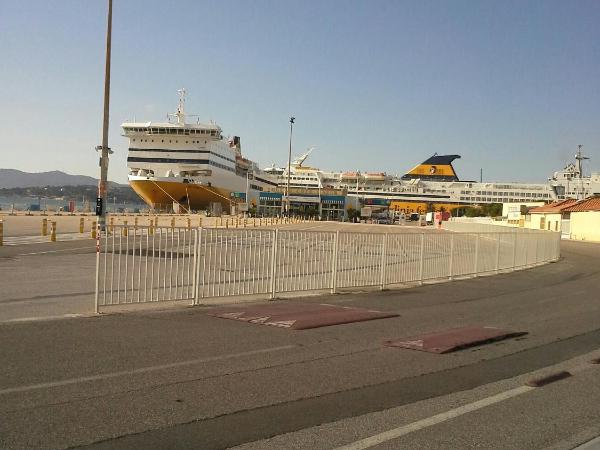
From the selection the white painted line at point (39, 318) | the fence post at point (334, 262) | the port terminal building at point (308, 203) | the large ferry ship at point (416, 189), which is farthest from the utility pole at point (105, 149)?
the large ferry ship at point (416, 189)

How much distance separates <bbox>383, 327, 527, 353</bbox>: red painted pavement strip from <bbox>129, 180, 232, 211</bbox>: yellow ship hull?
74061mm

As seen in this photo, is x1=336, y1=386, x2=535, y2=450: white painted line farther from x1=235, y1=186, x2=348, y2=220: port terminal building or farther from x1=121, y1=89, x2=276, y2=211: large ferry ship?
x1=235, y1=186, x2=348, y2=220: port terminal building

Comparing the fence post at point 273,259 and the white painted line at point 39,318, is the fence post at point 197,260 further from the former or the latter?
the white painted line at point 39,318

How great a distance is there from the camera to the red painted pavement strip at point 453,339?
8267 mm

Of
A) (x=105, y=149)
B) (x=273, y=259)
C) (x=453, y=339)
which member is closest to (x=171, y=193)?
(x=105, y=149)

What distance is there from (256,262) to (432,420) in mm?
7390

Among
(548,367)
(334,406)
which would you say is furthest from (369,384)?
(548,367)

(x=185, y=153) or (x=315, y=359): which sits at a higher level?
(x=185, y=153)

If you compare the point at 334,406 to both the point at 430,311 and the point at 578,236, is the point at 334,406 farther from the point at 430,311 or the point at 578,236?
the point at 578,236

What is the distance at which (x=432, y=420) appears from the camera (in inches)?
203

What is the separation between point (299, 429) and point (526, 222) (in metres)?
65.4

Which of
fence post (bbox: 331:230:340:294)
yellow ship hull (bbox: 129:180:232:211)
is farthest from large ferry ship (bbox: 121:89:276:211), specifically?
fence post (bbox: 331:230:340:294)

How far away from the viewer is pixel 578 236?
186ft

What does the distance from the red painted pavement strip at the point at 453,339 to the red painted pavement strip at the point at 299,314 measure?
1.46 m
